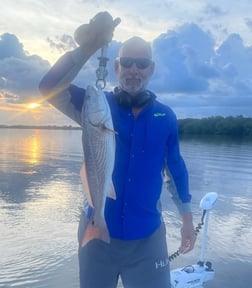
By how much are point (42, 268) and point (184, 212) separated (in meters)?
3.97

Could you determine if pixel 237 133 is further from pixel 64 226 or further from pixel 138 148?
pixel 138 148

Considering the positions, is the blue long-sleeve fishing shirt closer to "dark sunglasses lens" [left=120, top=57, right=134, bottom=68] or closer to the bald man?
the bald man

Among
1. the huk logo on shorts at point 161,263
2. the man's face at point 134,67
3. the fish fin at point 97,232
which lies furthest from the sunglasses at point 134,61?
the huk logo on shorts at point 161,263

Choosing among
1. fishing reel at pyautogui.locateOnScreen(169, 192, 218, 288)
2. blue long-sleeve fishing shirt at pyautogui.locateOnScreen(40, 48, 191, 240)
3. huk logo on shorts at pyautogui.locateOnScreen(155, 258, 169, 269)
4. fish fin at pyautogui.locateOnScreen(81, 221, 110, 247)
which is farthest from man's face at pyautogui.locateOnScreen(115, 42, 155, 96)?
fishing reel at pyautogui.locateOnScreen(169, 192, 218, 288)

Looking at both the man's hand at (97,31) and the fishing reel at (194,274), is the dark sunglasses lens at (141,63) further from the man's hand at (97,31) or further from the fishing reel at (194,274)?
the fishing reel at (194,274)

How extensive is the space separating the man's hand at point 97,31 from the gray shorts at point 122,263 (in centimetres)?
147

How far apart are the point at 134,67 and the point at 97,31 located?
49cm

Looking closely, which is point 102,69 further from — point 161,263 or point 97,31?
point 161,263

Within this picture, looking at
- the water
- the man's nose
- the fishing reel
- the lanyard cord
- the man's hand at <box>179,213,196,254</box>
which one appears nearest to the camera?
the lanyard cord

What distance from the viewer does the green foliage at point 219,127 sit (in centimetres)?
8600

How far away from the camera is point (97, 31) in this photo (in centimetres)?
336

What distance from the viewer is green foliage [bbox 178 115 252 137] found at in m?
86.0

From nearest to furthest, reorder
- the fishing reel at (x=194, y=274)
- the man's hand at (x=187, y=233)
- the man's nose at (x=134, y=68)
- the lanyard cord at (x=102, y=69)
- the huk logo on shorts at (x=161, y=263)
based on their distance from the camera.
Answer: the lanyard cord at (x=102, y=69)
the man's nose at (x=134, y=68)
the huk logo on shorts at (x=161, y=263)
the man's hand at (x=187, y=233)
the fishing reel at (x=194, y=274)

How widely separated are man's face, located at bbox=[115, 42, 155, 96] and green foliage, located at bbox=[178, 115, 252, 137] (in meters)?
81.4
